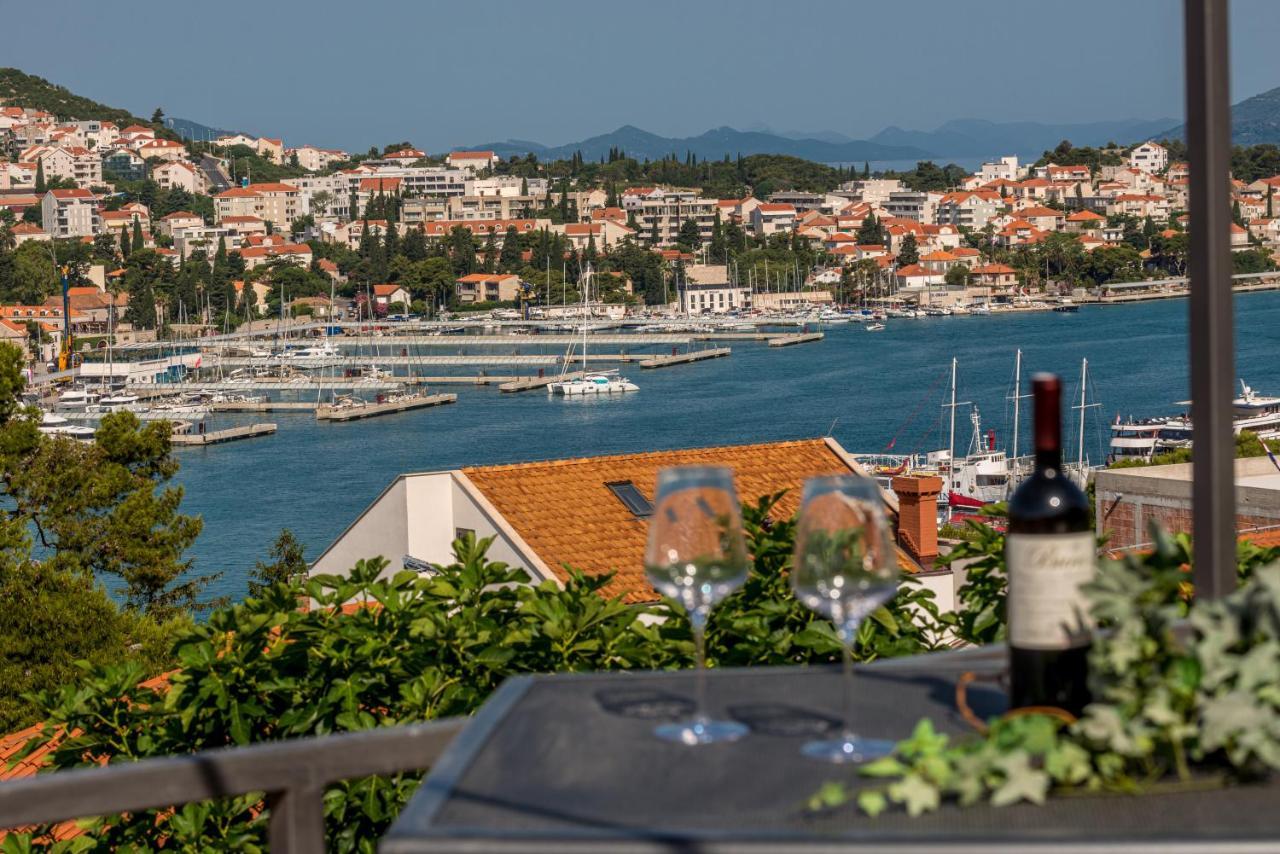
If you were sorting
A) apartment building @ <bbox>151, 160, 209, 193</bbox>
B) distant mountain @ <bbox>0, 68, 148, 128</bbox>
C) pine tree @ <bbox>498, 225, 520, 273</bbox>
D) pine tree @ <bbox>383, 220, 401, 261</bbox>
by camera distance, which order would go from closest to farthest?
pine tree @ <bbox>383, 220, 401, 261</bbox> < pine tree @ <bbox>498, 225, 520, 273</bbox> < apartment building @ <bbox>151, 160, 209, 193</bbox> < distant mountain @ <bbox>0, 68, 148, 128</bbox>

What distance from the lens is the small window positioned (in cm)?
707

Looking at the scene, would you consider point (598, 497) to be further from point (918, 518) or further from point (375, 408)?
point (375, 408)

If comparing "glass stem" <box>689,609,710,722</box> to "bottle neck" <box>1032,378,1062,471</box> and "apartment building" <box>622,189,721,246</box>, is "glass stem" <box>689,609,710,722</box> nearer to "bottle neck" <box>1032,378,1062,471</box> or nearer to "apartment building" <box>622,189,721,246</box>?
"bottle neck" <box>1032,378,1062,471</box>

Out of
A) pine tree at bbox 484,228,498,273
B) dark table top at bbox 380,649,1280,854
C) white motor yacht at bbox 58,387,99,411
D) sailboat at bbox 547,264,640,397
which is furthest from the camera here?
pine tree at bbox 484,228,498,273

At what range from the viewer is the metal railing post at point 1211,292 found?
827mm

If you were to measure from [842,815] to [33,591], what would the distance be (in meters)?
8.35

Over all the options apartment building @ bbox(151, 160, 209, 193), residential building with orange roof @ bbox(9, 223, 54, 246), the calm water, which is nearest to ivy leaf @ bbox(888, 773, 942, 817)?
the calm water

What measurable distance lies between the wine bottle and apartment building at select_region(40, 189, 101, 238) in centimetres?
7727

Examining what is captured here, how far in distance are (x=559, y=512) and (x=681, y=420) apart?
25.3 m

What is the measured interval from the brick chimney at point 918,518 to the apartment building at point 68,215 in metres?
71.4

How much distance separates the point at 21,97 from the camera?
106m

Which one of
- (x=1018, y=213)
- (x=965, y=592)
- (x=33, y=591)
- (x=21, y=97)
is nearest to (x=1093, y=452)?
(x=33, y=591)

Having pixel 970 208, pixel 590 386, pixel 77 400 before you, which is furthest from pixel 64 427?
pixel 970 208

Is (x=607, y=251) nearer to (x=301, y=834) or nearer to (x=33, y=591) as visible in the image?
(x=33, y=591)
